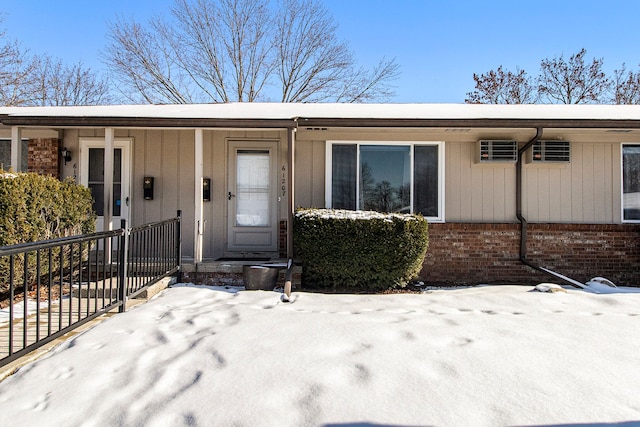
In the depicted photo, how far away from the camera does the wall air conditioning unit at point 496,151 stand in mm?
6785

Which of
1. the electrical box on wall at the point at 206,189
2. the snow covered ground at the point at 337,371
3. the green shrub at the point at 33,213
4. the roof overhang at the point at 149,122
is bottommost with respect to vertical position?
the snow covered ground at the point at 337,371

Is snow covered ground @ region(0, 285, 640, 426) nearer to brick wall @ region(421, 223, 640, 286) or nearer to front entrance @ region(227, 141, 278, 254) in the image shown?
brick wall @ region(421, 223, 640, 286)

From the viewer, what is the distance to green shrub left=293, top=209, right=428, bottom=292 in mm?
5742

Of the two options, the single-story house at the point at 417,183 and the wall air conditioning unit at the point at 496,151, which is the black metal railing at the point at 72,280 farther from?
the wall air conditioning unit at the point at 496,151

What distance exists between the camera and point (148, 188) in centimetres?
700

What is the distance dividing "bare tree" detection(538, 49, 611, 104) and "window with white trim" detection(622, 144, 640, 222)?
15245 millimetres

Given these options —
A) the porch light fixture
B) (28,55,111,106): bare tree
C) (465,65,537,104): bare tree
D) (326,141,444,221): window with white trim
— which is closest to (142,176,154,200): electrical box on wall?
the porch light fixture

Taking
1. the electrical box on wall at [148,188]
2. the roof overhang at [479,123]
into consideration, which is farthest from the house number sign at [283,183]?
the electrical box on wall at [148,188]

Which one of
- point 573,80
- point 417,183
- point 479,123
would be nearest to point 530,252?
point 417,183

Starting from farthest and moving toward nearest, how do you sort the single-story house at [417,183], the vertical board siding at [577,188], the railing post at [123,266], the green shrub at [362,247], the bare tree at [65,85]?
the bare tree at [65,85] → the vertical board siding at [577,188] → the single-story house at [417,183] → the green shrub at [362,247] → the railing post at [123,266]

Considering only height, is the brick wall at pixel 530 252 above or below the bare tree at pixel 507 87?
below

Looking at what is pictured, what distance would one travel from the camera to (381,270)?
580cm

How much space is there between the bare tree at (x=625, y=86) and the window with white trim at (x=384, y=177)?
18.5 m

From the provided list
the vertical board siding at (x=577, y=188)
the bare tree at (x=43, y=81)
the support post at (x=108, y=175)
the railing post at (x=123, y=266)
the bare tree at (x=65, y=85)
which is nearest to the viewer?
the railing post at (x=123, y=266)
